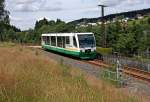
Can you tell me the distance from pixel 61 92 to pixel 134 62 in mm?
23443

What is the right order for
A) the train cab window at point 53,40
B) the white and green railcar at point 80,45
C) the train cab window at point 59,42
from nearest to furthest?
1. the white and green railcar at point 80,45
2. the train cab window at point 59,42
3. the train cab window at point 53,40

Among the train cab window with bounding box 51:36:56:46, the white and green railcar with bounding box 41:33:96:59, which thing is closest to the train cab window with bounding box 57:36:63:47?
the white and green railcar with bounding box 41:33:96:59

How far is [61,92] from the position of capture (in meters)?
8.27

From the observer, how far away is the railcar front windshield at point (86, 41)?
1609 inches

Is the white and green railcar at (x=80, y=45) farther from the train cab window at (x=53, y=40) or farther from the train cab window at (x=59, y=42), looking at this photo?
the train cab window at (x=53, y=40)

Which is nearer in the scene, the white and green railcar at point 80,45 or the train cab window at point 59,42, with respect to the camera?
the white and green railcar at point 80,45

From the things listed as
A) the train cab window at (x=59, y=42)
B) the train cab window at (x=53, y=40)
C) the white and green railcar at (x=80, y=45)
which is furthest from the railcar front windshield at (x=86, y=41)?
the train cab window at (x=53, y=40)

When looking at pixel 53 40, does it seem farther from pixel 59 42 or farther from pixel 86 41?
pixel 86 41

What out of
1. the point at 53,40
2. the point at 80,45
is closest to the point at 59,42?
the point at 53,40

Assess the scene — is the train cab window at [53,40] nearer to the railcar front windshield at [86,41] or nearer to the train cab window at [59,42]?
the train cab window at [59,42]

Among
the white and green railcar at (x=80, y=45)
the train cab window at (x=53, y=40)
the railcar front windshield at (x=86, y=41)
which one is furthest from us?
the train cab window at (x=53, y=40)

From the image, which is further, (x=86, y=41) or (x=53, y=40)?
(x=53, y=40)

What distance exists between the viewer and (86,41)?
1638 inches

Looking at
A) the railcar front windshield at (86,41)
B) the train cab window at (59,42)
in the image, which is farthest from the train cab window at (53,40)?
Answer: the railcar front windshield at (86,41)
